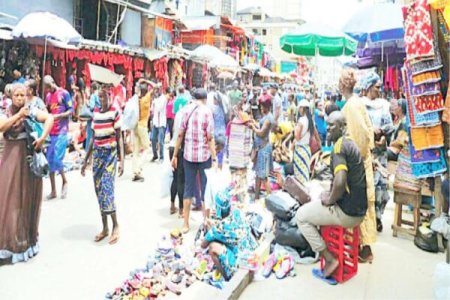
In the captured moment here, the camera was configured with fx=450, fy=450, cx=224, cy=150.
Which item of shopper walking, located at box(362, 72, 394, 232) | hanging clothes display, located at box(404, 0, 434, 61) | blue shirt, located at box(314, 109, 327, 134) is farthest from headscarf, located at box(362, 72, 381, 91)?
blue shirt, located at box(314, 109, 327, 134)

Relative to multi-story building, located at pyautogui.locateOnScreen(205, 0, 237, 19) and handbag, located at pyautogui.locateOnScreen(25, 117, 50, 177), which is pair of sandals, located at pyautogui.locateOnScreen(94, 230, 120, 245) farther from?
multi-story building, located at pyautogui.locateOnScreen(205, 0, 237, 19)

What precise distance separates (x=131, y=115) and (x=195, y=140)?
140 inches

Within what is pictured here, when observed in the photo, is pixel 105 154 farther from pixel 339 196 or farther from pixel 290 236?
pixel 339 196

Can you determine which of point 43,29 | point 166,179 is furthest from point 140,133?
point 43,29

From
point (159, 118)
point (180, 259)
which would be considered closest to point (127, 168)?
point (159, 118)

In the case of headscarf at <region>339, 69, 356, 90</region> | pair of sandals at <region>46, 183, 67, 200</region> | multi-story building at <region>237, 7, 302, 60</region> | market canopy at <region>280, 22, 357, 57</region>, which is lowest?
pair of sandals at <region>46, 183, 67, 200</region>

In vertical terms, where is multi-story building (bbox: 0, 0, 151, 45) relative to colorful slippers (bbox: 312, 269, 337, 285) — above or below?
above

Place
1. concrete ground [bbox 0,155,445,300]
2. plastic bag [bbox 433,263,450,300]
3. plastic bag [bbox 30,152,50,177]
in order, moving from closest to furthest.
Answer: plastic bag [bbox 433,263,450,300], concrete ground [bbox 0,155,445,300], plastic bag [bbox 30,152,50,177]

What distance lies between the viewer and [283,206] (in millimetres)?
4922

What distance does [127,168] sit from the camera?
10.4 m

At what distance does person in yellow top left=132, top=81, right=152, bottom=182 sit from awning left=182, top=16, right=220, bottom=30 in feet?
65.7

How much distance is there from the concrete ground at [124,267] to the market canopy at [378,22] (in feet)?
9.81

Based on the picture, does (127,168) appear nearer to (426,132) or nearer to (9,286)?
(9,286)

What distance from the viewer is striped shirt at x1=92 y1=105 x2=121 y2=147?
213 inches
